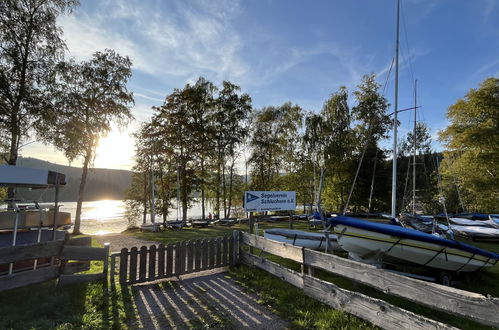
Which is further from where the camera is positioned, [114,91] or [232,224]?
[232,224]

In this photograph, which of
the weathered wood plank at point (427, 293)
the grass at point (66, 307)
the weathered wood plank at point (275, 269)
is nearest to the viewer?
the weathered wood plank at point (427, 293)

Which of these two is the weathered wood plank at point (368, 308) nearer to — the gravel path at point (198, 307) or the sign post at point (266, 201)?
the gravel path at point (198, 307)

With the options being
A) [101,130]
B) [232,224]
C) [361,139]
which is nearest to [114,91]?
[101,130]

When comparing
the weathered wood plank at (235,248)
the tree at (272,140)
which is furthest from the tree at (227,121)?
the weathered wood plank at (235,248)

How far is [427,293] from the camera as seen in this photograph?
10.2 feet

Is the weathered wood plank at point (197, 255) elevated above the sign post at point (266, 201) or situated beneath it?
situated beneath

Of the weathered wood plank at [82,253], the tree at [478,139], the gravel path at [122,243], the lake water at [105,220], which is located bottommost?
the lake water at [105,220]

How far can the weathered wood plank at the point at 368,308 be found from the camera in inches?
121

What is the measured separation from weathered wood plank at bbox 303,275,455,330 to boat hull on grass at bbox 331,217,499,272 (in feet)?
5.24

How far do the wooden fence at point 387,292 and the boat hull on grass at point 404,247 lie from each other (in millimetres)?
1425

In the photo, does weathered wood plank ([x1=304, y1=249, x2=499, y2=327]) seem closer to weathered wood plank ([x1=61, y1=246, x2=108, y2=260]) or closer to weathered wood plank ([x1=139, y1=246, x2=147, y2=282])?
weathered wood plank ([x1=139, y1=246, x2=147, y2=282])

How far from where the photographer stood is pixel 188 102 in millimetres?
24328

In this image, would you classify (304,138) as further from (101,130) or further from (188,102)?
(101,130)

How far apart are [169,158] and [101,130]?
338 inches
